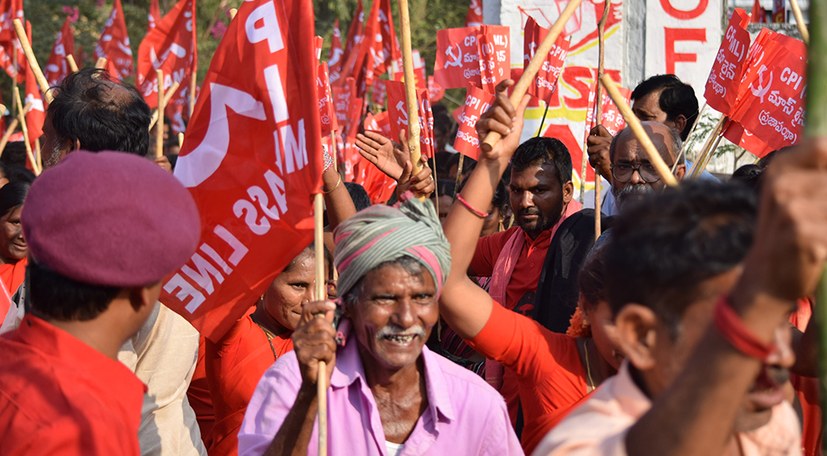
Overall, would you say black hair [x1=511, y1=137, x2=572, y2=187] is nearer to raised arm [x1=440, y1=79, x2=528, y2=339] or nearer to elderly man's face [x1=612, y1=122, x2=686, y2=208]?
elderly man's face [x1=612, y1=122, x2=686, y2=208]

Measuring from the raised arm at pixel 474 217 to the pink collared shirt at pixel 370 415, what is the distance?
171 millimetres

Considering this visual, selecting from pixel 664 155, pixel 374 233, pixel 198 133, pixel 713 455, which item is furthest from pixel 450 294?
pixel 664 155

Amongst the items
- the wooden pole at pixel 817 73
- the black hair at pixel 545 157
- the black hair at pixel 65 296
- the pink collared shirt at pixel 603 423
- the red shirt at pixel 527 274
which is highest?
the wooden pole at pixel 817 73

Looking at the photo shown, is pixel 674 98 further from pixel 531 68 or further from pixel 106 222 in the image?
pixel 106 222

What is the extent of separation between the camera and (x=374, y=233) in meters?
3.12

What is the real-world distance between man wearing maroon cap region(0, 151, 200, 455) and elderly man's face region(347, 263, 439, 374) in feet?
2.81

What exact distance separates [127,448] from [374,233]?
1.05 meters

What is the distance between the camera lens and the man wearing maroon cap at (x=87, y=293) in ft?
7.13

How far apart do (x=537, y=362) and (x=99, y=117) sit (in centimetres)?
163

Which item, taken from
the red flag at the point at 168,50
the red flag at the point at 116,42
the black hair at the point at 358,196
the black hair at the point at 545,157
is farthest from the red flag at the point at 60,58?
the black hair at the point at 545,157

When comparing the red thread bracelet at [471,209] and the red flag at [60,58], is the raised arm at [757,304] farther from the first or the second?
the red flag at [60,58]

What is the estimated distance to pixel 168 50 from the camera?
987 cm

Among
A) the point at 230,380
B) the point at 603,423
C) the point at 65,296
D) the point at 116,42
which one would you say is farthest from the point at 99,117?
the point at 116,42

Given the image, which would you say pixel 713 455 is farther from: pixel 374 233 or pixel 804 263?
pixel 374 233
